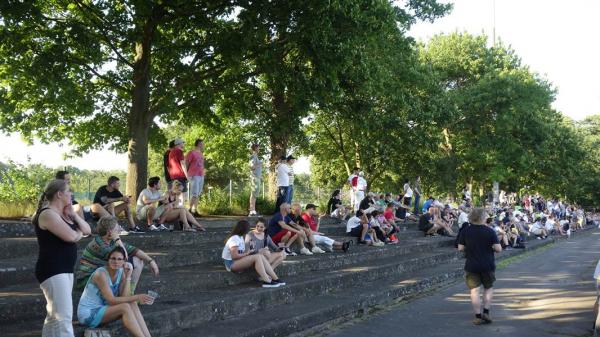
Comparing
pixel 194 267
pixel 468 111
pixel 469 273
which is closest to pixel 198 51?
pixel 194 267

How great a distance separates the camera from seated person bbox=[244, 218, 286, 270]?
9.48m

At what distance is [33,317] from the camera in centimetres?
609

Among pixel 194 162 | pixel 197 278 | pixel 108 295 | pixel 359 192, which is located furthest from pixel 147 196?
pixel 359 192

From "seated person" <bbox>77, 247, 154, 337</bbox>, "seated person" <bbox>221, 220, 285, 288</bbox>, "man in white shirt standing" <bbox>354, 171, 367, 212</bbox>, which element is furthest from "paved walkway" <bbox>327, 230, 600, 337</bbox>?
"man in white shirt standing" <bbox>354, 171, 367, 212</bbox>

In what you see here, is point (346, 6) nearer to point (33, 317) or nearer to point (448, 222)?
point (33, 317)

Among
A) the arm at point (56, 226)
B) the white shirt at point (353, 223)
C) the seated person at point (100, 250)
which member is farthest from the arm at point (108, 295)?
the white shirt at point (353, 223)

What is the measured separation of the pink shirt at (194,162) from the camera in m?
12.8

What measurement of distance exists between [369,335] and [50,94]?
34.2ft

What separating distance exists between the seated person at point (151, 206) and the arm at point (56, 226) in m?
6.18

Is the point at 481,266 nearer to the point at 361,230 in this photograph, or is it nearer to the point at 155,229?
the point at 155,229

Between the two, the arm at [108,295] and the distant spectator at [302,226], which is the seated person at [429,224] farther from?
the arm at [108,295]

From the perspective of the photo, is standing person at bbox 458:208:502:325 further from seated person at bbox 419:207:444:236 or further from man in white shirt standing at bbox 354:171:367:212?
seated person at bbox 419:207:444:236

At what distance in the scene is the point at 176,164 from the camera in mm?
12219

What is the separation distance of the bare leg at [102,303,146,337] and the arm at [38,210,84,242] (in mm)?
1154
